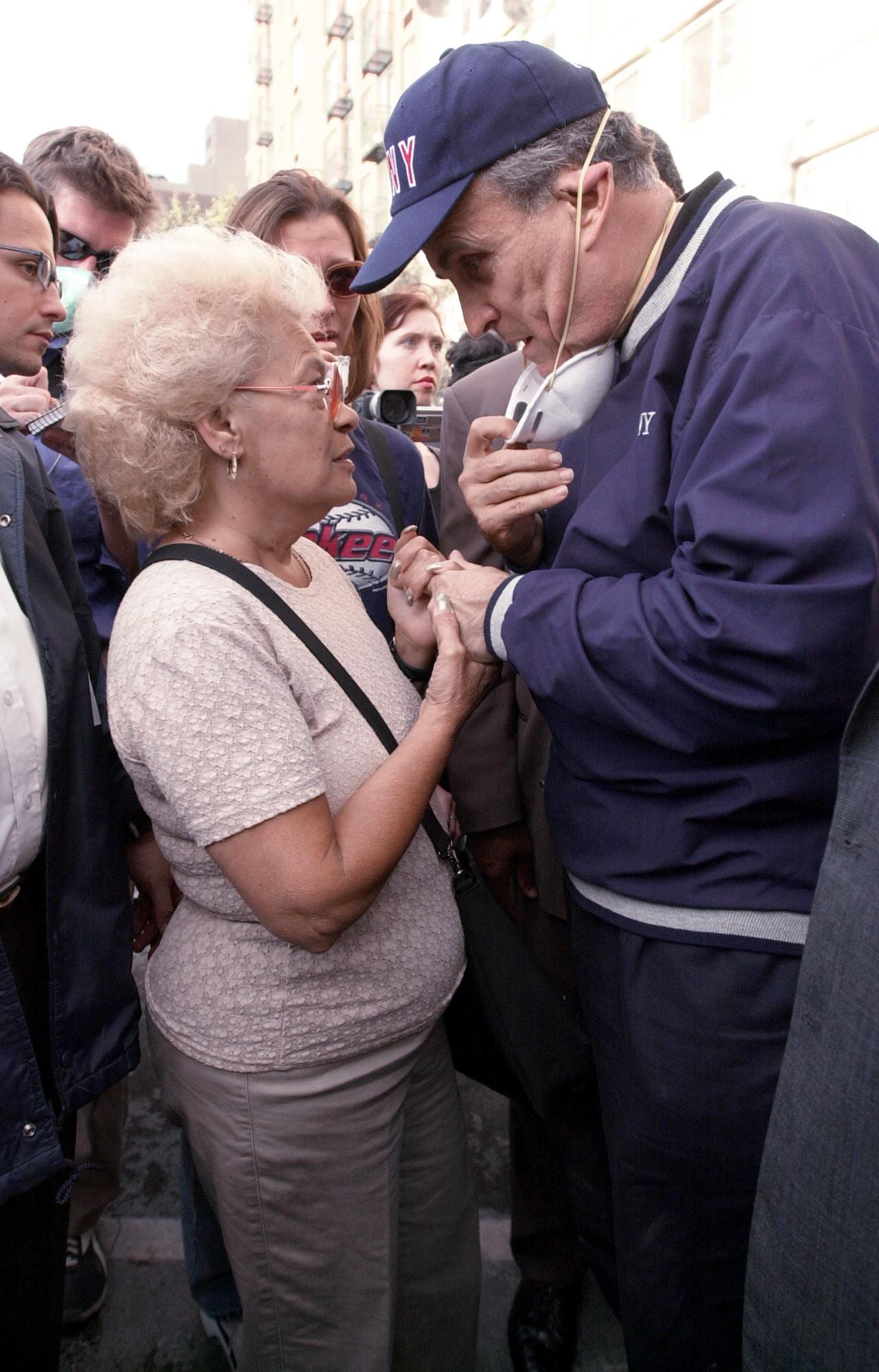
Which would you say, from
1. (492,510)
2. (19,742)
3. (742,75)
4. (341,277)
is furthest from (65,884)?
(742,75)

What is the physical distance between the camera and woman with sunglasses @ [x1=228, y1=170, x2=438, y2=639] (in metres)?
2.28

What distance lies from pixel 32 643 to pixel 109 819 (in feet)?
1.16

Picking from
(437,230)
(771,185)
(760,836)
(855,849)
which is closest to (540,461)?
(437,230)

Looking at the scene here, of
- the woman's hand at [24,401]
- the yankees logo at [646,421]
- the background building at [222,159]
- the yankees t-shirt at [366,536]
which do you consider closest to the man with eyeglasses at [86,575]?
the woman's hand at [24,401]

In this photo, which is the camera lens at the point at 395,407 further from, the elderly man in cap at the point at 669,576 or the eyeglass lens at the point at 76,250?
the eyeglass lens at the point at 76,250

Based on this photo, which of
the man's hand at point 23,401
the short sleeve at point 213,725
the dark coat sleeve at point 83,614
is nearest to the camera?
the short sleeve at point 213,725

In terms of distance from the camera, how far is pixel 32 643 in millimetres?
1642

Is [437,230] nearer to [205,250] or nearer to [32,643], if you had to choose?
[205,250]

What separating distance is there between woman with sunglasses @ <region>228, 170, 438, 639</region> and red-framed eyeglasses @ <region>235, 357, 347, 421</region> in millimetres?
449

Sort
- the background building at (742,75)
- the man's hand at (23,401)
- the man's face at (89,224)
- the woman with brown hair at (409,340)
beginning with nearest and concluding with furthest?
the man's hand at (23,401), the man's face at (89,224), the woman with brown hair at (409,340), the background building at (742,75)

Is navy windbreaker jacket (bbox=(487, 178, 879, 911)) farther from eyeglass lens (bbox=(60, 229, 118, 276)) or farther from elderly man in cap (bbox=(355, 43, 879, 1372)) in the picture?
eyeglass lens (bbox=(60, 229, 118, 276))

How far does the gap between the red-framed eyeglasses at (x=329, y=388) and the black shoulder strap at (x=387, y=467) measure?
0.51 metres

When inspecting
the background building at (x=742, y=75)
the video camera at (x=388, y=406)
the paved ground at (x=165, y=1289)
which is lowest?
the paved ground at (x=165, y=1289)

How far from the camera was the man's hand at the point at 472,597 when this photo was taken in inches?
63.3
